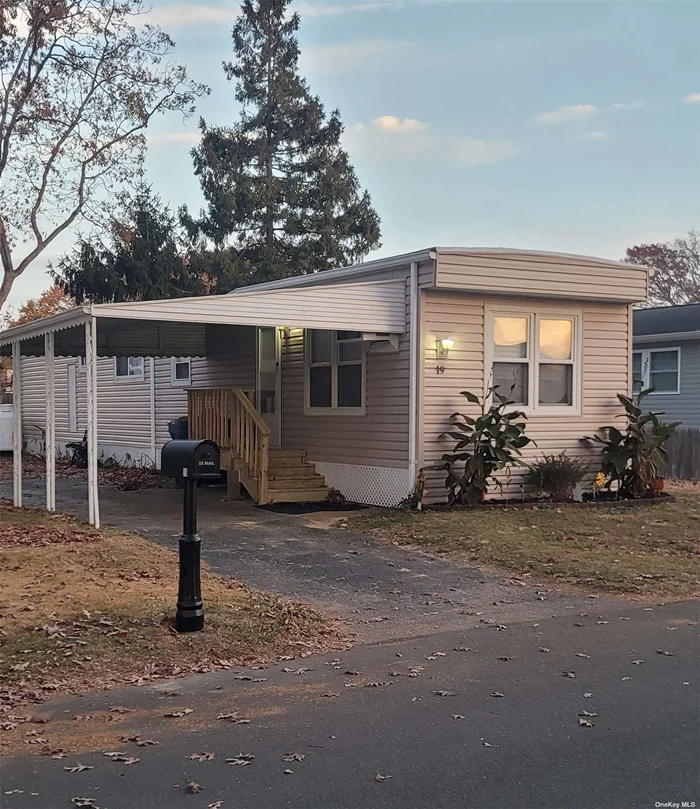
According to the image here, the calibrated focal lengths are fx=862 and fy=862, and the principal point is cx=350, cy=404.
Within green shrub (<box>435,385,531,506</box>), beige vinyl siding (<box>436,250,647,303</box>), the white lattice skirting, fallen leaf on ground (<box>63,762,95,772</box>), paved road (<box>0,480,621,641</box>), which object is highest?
beige vinyl siding (<box>436,250,647,303</box>)

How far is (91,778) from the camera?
3766 mm

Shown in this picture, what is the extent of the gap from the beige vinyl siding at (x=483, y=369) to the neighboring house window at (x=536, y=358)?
0.51ft

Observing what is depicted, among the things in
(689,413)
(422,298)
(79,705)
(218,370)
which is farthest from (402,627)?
(689,413)

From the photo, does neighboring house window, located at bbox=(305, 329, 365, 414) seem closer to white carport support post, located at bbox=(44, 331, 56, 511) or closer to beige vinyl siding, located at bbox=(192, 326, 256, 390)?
beige vinyl siding, located at bbox=(192, 326, 256, 390)

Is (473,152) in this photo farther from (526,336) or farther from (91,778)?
(91,778)

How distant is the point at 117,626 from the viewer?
6027 millimetres

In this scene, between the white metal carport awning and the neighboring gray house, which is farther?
the neighboring gray house

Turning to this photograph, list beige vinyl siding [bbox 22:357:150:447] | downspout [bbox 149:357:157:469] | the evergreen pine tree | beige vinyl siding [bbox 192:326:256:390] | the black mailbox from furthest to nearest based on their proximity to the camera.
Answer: the evergreen pine tree → beige vinyl siding [bbox 22:357:150:447] → downspout [bbox 149:357:157:469] → beige vinyl siding [bbox 192:326:256:390] → the black mailbox

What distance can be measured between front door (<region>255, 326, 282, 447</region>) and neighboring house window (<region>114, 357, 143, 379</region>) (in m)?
5.50

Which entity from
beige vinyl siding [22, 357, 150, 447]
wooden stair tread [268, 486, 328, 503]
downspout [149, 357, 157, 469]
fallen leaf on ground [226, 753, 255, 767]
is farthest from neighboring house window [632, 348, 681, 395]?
fallen leaf on ground [226, 753, 255, 767]

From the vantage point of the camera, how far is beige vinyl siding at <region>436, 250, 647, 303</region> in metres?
11.8

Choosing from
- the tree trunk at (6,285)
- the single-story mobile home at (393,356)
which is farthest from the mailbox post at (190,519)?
the tree trunk at (6,285)

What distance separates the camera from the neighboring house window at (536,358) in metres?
12.6

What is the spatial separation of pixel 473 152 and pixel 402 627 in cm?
1139
